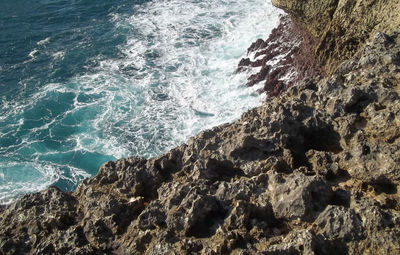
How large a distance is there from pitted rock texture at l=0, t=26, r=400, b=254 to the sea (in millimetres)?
12272

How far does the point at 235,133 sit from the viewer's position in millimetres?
9977

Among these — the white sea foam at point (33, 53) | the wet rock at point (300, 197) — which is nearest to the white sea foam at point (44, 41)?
the white sea foam at point (33, 53)

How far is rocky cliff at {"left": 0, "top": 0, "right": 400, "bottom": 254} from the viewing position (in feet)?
24.1

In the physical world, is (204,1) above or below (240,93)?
above

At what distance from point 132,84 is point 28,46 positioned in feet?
42.2

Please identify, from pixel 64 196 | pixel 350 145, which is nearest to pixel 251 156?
pixel 350 145

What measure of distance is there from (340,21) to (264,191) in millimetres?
13178

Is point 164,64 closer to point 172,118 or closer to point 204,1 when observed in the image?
point 172,118

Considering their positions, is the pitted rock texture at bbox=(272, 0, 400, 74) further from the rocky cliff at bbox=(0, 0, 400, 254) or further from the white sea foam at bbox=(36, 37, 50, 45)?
the white sea foam at bbox=(36, 37, 50, 45)

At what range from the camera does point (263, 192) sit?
834 centimetres

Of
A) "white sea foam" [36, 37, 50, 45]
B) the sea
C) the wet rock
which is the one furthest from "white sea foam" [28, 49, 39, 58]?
the wet rock

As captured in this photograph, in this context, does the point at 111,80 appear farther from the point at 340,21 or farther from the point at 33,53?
the point at 340,21

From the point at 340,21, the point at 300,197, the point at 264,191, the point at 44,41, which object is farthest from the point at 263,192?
the point at 44,41

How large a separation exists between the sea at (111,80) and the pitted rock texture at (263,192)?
40.3ft
